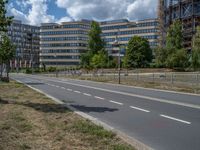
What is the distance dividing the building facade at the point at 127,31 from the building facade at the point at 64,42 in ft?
35.0

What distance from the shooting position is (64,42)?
167 metres

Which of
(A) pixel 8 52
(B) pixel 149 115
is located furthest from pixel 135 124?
(A) pixel 8 52

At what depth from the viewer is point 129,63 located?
99.8 m

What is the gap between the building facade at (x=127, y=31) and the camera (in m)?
145

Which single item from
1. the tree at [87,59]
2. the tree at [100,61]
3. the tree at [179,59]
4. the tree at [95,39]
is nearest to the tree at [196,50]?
the tree at [179,59]

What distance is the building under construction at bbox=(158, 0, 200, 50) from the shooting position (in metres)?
92.8

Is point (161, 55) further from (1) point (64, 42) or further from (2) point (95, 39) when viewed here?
(1) point (64, 42)

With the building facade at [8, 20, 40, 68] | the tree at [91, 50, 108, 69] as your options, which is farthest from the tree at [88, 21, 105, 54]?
the building facade at [8, 20, 40, 68]

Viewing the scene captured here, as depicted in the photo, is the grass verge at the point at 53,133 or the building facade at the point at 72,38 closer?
the grass verge at the point at 53,133

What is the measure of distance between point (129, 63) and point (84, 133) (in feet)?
300

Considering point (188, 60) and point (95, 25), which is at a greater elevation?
point (95, 25)

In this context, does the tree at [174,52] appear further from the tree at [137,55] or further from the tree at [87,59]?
the tree at [87,59]

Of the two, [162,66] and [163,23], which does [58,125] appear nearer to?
[162,66]

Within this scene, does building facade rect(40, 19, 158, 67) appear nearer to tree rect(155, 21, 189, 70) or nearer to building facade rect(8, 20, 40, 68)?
building facade rect(8, 20, 40, 68)
